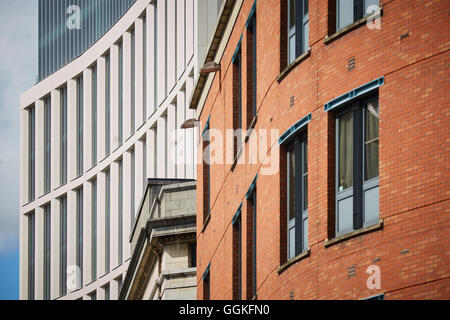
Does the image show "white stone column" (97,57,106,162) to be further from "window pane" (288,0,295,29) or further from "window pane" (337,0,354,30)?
"window pane" (337,0,354,30)

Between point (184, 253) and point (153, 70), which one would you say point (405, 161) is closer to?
point (184, 253)

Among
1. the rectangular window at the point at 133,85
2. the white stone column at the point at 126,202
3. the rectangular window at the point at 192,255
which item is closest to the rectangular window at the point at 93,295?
the white stone column at the point at 126,202

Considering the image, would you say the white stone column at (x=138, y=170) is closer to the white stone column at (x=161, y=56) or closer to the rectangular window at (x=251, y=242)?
the white stone column at (x=161, y=56)

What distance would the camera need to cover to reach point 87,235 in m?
82.6

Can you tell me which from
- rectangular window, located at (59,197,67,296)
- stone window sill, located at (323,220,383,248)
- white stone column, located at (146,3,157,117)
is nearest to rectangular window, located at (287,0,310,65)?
stone window sill, located at (323,220,383,248)

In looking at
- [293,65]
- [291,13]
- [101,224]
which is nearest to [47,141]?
[101,224]

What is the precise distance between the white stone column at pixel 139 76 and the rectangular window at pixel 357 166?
51.0m

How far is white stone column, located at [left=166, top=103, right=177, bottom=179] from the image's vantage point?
69000 millimetres

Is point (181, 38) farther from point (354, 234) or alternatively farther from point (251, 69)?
point (354, 234)

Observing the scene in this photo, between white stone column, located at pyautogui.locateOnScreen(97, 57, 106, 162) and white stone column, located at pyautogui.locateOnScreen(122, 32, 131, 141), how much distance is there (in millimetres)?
4101

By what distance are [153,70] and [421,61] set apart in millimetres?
52282

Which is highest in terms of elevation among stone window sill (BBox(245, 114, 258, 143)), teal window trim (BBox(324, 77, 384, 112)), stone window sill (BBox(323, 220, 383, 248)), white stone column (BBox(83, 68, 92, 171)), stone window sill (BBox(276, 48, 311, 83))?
white stone column (BBox(83, 68, 92, 171))

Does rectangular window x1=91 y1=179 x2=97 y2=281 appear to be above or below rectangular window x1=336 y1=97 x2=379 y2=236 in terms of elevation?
above
